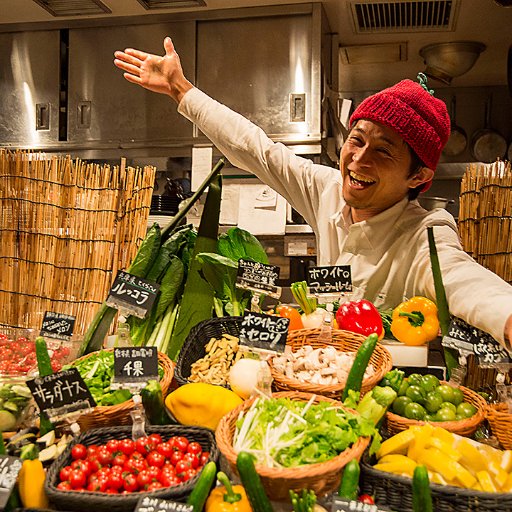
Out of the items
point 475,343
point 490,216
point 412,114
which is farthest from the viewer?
point 490,216

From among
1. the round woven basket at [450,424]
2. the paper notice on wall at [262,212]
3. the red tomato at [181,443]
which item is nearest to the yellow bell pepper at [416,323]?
the round woven basket at [450,424]

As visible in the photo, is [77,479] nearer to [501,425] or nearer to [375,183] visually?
[501,425]

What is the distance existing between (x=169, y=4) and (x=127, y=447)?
4.55 metres

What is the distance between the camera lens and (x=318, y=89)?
4980 millimetres

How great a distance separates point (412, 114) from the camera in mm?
2270

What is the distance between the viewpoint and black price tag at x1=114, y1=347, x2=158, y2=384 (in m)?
1.54

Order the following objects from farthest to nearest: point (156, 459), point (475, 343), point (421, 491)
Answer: point (475, 343), point (156, 459), point (421, 491)

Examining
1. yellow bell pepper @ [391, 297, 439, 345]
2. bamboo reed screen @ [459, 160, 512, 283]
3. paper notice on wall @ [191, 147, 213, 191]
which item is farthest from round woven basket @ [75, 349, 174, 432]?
paper notice on wall @ [191, 147, 213, 191]

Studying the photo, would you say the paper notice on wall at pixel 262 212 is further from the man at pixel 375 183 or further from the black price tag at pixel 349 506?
the black price tag at pixel 349 506

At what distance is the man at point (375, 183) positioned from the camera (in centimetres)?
227

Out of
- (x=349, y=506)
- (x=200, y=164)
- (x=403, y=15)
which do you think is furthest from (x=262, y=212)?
(x=349, y=506)

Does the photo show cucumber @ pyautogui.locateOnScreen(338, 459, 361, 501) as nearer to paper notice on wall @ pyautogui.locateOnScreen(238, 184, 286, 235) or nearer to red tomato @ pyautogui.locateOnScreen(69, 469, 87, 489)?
red tomato @ pyautogui.locateOnScreen(69, 469, 87, 489)

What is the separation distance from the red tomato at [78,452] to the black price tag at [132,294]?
20.6 inches

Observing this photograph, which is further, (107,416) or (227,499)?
(107,416)
